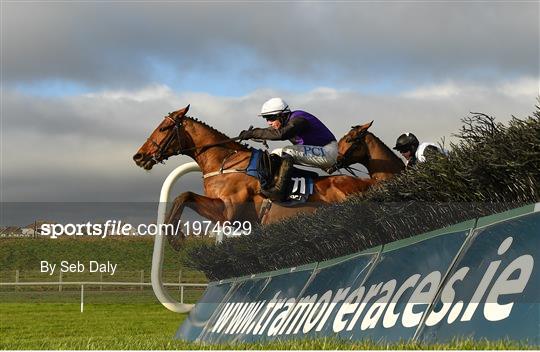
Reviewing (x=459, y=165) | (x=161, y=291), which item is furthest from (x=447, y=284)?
(x=161, y=291)

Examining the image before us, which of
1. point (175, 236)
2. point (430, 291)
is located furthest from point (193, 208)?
point (430, 291)

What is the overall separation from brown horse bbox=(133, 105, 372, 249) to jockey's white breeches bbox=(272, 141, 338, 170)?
0.91ft

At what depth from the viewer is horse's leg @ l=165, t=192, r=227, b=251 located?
38.4 feet

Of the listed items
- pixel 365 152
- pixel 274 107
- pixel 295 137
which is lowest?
pixel 365 152

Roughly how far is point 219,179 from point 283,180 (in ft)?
4.17

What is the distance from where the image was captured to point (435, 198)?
5.24 m

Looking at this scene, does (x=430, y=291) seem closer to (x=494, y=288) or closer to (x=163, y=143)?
(x=494, y=288)

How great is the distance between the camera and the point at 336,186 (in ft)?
37.6

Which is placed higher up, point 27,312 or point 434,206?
point 434,206

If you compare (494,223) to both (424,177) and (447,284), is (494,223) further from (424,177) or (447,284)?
(424,177)

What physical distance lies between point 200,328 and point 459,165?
4.95m

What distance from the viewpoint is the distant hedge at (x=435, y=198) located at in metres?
4.35

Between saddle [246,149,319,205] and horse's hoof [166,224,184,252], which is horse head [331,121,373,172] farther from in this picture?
horse's hoof [166,224,184,252]

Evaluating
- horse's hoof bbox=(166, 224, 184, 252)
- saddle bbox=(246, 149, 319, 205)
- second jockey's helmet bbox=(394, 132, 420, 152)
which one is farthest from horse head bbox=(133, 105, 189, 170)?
second jockey's helmet bbox=(394, 132, 420, 152)
